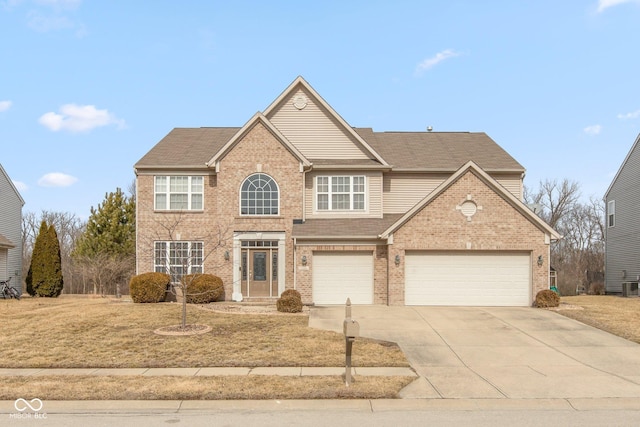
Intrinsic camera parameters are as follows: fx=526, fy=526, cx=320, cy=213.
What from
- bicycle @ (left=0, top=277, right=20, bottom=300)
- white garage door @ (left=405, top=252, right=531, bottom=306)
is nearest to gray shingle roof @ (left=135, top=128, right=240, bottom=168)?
white garage door @ (left=405, top=252, right=531, bottom=306)

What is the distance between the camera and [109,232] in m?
33.3

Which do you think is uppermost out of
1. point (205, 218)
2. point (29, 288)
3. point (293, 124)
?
point (293, 124)

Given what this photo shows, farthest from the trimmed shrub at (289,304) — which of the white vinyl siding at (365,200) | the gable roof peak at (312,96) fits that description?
the gable roof peak at (312,96)

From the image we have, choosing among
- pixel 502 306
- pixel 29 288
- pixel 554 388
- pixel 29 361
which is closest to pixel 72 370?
pixel 29 361

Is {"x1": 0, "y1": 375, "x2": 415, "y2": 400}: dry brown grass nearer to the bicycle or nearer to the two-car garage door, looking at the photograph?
the two-car garage door

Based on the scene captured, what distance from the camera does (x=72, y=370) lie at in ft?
36.8

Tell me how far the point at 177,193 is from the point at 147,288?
15.9 ft

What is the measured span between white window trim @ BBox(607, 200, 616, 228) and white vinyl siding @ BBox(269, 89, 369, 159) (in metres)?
18.9

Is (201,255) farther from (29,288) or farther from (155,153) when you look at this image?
(29,288)

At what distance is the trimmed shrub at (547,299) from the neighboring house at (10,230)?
91.2ft

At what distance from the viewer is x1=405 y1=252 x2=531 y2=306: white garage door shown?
21109mm

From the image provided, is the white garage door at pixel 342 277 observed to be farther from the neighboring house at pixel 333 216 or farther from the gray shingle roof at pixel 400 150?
the gray shingle roof at pixel 400 150

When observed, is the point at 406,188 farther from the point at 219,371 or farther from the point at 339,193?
the point at 219,371

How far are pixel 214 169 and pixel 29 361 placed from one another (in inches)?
527
